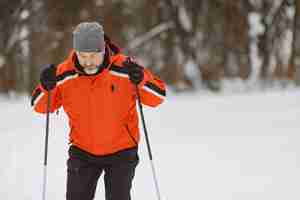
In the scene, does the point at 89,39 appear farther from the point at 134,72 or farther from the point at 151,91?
the point at 151,91

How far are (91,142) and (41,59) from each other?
19527mm

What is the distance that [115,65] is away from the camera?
4.07 m

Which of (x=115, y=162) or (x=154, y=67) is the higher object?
(x=154, y=67)

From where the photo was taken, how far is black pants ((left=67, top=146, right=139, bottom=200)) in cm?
416

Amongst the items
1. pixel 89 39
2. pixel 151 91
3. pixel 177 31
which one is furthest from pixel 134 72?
pixel 177 31

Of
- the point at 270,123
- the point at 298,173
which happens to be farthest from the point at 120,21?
the point at 298,173

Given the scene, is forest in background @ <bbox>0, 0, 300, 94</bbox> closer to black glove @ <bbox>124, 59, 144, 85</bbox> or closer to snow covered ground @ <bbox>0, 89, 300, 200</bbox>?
snow covered ground @ <bbox>0, 89, 300, 200</bbox>

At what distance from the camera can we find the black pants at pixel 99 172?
4156 millimetres

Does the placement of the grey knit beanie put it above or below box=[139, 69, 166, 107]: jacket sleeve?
above

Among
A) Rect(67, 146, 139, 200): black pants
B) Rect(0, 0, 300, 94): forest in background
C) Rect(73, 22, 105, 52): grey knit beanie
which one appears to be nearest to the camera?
Rect(73, 22, 105, 52): grey knit beanie

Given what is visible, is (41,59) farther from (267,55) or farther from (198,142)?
(198,142)

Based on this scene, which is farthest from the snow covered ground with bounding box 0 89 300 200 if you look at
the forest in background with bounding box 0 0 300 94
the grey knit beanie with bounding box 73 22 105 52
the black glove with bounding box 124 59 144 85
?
the forest in background with bounding box 0 0 300 94

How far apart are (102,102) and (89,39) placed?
1.29 ft

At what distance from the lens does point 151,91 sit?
4227mm
